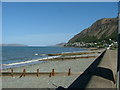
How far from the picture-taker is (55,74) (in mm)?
18984

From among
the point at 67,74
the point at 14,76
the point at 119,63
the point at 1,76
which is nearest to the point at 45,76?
the point at 67,74

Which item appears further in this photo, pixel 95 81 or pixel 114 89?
pixel 95 81

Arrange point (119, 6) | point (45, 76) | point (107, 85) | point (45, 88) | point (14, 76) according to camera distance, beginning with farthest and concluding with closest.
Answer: point (14, 76)
point (45, 76)
point (45, 88)
point (107, 85)
point (119, 6)

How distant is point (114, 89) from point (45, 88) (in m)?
7.82

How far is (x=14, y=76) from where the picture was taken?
20.1m

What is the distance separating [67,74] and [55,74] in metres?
1.10

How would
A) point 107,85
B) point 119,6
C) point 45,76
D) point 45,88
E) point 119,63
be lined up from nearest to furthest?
1. point 119,6
2. point 119,63
3. point 107,85
4. point 45,88
5. point 45,76

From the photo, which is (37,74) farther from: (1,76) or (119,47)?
(119,47)

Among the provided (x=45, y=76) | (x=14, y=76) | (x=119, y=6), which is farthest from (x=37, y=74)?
(x=119, y=6)

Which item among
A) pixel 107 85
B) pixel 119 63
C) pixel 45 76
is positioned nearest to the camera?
pixel 119 63

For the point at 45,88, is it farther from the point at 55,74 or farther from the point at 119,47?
the point at 119,47

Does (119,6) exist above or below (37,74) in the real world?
above

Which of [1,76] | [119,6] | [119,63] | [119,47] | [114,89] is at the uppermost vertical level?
[119,6]

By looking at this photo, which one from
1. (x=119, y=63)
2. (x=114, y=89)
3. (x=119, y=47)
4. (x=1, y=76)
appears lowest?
(x=1, y=76)
